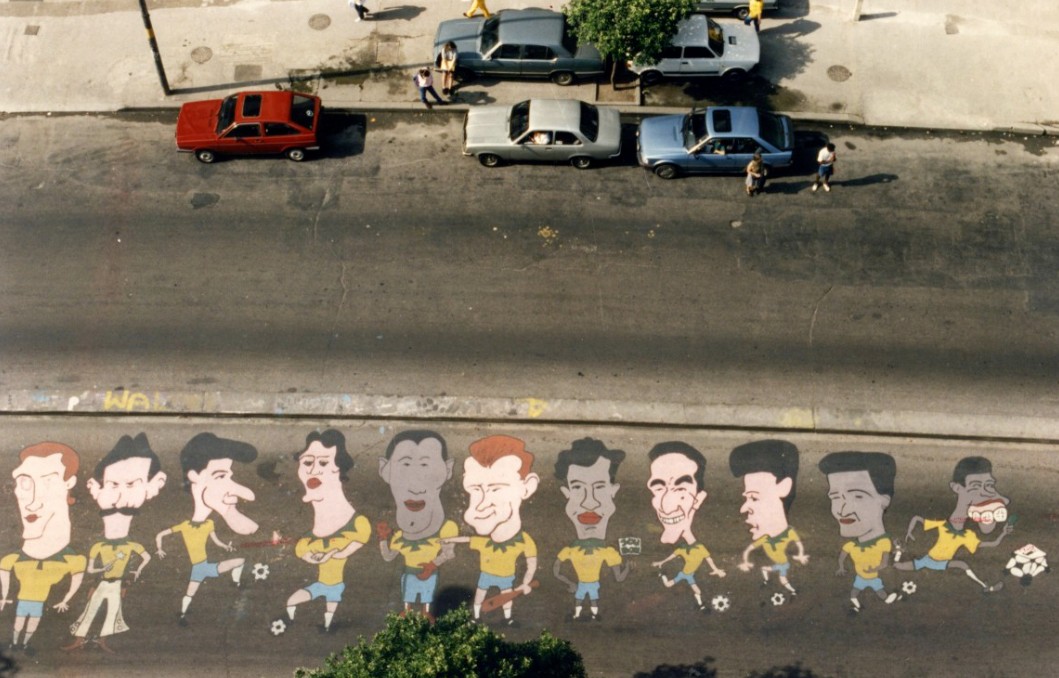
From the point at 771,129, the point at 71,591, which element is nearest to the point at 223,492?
the point at 71,591

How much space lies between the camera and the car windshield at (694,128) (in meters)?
22.3

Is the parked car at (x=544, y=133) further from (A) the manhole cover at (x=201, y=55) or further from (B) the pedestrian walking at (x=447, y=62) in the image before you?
(A) the manhole cover at (x=201, y=55)

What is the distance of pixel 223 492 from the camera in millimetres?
19453

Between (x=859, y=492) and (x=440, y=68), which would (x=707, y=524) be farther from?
(x=440, y=68)

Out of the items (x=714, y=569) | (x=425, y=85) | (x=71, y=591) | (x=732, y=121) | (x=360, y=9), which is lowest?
(x=71, y=591)

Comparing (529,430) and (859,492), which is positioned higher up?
(529,430)

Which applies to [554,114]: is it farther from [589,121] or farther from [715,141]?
[715,141]

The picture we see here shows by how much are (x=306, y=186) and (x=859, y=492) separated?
51.1 ft

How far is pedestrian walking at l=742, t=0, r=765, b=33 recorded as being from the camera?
24663 millimetres

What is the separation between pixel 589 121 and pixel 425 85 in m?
4.57

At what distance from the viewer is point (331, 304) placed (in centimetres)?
2133

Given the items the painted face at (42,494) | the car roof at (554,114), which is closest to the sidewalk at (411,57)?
the car roof at (554,114)

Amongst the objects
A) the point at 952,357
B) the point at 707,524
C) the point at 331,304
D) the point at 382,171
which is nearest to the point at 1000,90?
the point at 952,357

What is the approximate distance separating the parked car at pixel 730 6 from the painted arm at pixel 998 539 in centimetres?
1543
